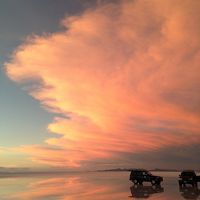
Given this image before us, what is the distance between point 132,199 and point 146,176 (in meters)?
22.6

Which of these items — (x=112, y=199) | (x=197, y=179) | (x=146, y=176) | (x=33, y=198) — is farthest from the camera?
(x=146, y=176)

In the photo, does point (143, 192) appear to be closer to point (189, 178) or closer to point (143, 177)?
point (189, 178)

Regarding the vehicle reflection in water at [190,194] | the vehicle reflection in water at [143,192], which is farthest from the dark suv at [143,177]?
the vehicle reflection in water at [190,194]

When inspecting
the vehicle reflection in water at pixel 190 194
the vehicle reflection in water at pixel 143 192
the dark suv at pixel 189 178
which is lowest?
the vehicle reflection in water at pixel 190 194

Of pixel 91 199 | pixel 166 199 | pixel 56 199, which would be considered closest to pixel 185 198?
pixel 166 199

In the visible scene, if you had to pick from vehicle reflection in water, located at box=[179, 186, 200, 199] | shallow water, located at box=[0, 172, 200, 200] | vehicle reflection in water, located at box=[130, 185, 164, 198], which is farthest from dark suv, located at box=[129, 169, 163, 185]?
vehicle reflection in water, located at box=[179, 186, 200, 199]

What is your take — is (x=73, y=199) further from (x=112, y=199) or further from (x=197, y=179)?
(x=197, y=179)

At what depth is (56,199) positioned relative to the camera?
3362 centimetres

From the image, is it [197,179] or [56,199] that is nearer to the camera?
[56,199]

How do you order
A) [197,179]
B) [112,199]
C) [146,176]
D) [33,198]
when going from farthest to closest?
[146,176] → [197,179] → [33,198] → [112,199]

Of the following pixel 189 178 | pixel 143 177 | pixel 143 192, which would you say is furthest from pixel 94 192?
pixel 189 178

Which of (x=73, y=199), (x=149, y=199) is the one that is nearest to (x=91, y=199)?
(x=73, y=199)

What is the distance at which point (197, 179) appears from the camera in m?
50.7

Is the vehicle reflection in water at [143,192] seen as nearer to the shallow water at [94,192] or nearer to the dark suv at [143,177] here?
the shallow water at [94,192]
